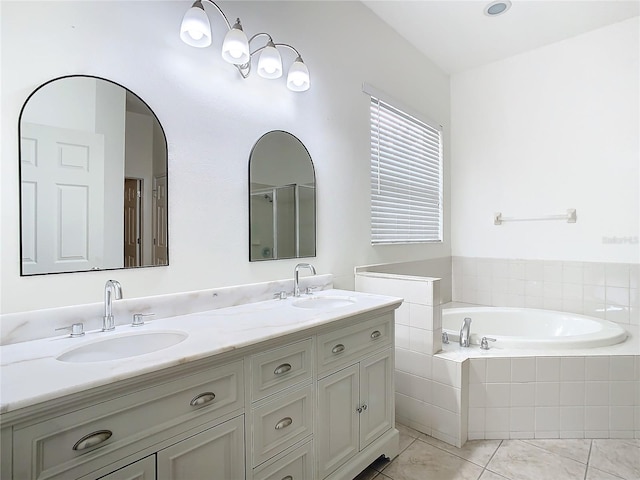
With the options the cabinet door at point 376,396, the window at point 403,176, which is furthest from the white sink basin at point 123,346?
the window at point 403,176

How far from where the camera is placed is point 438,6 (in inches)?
100

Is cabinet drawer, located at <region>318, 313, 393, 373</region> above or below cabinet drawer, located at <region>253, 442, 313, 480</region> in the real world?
above

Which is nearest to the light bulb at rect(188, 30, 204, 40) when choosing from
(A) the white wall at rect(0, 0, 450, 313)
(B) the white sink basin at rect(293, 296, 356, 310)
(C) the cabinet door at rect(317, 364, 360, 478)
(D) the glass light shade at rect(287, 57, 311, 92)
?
(A) the white wall at rect(0, 0, 450, 313)

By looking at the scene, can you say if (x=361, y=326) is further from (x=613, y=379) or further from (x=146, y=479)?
(x=613, y=379)

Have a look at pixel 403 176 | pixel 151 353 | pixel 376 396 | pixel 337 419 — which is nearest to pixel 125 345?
pixel 151 353

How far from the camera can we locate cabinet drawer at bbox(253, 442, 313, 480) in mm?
1233

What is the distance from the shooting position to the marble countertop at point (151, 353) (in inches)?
31.9

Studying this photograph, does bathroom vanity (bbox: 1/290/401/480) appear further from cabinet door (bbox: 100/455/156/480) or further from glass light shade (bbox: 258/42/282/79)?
glass light shade (bbox: 258/42/282/79)

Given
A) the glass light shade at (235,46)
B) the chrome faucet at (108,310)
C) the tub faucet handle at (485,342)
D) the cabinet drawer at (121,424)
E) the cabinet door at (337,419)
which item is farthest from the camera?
the tub faucet handle at (485,342)

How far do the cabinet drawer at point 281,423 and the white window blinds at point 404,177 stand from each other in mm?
1482

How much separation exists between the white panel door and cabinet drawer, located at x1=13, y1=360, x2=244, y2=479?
631 millimetres

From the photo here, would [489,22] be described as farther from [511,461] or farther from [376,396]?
[511,461]

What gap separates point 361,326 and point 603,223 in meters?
2.38

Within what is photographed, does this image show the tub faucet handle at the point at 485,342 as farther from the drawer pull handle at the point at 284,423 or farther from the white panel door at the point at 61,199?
the white panel door at the point at 61,199
